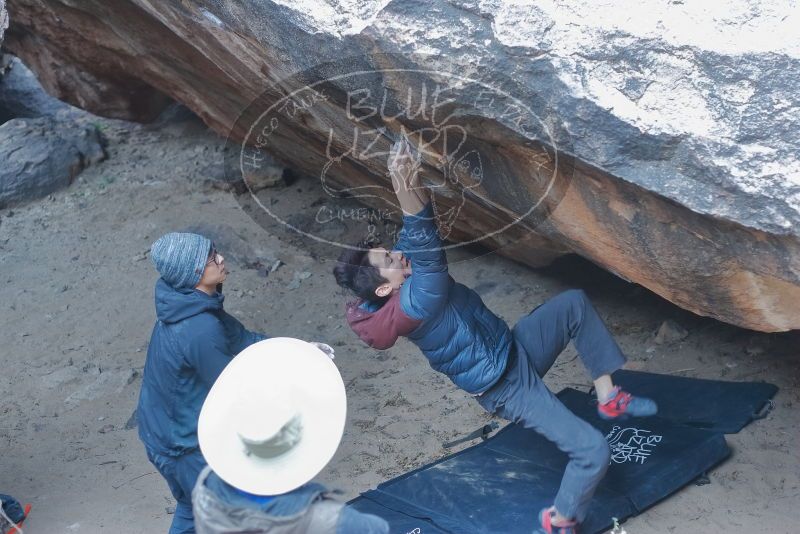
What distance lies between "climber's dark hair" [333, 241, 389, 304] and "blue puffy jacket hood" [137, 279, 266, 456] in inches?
16.5

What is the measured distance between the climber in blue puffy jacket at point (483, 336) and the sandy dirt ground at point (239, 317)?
0.48 m

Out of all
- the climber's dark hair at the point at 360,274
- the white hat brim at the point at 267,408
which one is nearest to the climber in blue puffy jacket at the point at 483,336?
the climber's dark hair at the point at 360,274

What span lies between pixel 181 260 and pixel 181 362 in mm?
335

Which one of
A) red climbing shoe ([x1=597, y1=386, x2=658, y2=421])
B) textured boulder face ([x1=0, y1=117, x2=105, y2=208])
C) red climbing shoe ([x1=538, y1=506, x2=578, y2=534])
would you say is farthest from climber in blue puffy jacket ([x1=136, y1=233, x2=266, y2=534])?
textured boulder face ([x1=0, y1=117, x2=105, y2=208])

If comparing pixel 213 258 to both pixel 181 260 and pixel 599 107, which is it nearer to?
pixel 181 260

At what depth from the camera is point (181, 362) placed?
3166mm

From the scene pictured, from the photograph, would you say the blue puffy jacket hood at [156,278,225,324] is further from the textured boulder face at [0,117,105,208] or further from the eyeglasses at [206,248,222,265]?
the textured boulder face at [0,117,105,208]

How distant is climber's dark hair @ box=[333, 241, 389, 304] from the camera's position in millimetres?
3293

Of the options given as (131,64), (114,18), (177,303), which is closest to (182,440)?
(177,303)

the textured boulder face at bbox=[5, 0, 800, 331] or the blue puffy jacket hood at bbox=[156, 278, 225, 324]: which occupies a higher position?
the textured boulder face at bbox=[5, 0, 800, 331]

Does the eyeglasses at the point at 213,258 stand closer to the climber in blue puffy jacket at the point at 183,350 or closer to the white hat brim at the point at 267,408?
the climber in blue puffy jacket at the point at 183,350

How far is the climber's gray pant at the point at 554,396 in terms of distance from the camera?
3.31 m

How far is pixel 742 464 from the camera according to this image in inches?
152

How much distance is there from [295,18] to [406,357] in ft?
7.49
